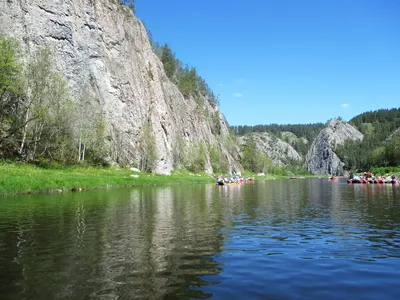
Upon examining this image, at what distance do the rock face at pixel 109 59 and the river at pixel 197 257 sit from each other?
1942 inches

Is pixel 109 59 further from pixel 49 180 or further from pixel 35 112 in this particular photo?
pixel 49 180

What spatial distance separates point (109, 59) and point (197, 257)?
69613 mm

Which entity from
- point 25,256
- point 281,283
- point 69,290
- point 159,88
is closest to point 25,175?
point 25,256

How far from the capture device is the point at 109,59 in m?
73.8

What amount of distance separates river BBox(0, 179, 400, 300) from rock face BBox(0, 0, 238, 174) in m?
49.3

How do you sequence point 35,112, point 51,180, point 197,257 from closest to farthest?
point 197,257, point 51,180, point 35,112

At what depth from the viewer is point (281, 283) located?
8.70 m

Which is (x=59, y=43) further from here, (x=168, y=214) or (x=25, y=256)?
(x=25, y=256)

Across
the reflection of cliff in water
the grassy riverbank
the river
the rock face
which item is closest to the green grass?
the grassy riverbank

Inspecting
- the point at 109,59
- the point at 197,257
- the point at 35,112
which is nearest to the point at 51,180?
the point at 35,112

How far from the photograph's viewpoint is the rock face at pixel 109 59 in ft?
196

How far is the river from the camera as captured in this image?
8.19 m

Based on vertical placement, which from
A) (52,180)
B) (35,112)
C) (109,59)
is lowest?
(52,180)

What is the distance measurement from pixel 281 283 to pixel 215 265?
7.55ft
